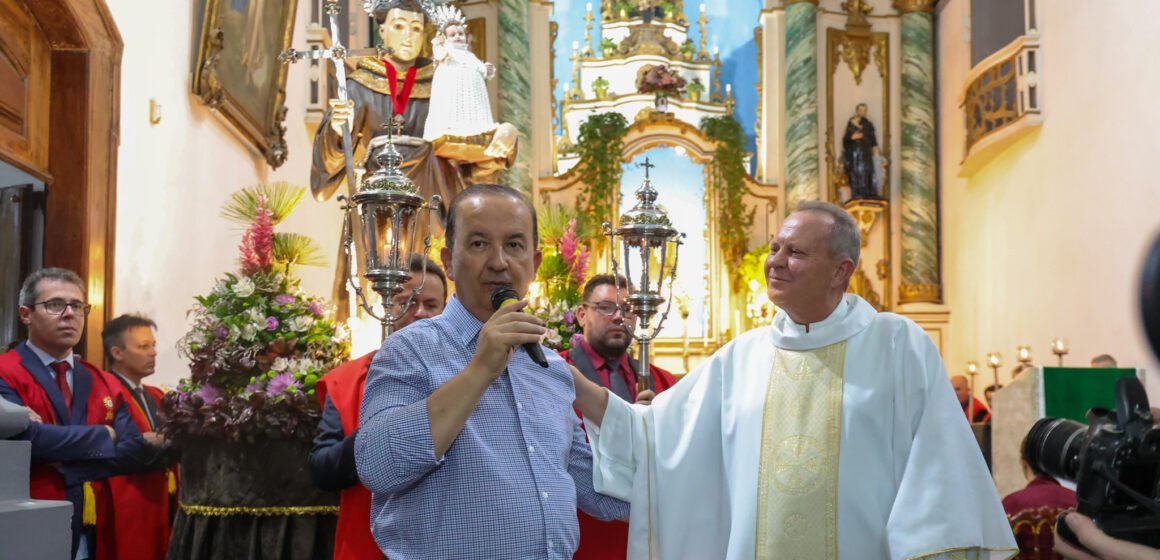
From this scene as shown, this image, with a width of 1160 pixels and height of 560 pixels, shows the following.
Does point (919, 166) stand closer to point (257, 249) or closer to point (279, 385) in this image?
point (257, 249)

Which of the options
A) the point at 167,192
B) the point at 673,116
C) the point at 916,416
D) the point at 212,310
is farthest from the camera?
the point at 673,116

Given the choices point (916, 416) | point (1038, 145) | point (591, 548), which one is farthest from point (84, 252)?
point (1038, 145)

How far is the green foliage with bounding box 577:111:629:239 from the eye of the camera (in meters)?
14.1

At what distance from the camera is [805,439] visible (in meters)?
3.18

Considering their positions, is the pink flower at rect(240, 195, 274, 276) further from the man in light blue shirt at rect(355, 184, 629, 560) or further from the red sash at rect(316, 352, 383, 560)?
the man in light blue shirt at rect(355, 184, 629, 560)

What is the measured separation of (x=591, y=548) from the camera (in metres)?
3.50

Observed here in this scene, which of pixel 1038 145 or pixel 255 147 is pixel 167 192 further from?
pixel 1038 145

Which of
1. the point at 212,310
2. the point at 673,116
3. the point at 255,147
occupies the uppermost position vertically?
the point at 673,116

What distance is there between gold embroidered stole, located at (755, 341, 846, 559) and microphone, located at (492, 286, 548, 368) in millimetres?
1158

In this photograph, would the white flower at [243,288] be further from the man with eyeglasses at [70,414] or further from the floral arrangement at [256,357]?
the man with eyeglasses at [70,414]

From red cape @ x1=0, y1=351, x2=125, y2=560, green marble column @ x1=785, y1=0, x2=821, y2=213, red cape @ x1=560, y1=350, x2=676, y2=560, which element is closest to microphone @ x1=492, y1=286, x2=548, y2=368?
red cape @ x1=560, y1=350, x2=676, y2=560

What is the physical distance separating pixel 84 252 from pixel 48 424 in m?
1.88

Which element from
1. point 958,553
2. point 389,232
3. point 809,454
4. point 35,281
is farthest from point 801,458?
point 35,281

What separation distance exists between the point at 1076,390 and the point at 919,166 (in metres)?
8.23
